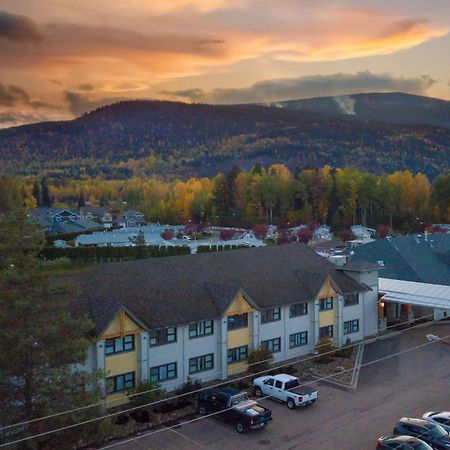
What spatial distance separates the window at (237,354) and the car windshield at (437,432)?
41.1 ft

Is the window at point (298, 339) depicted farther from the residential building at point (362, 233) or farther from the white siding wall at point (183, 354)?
the residential building at point (362, 233)

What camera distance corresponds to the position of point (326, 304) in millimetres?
37688

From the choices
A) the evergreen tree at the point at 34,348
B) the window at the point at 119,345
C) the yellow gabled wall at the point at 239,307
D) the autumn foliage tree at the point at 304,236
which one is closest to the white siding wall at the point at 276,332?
the yellow gabled wall at the point at 239,307

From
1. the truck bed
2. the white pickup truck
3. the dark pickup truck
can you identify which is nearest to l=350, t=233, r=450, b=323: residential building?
the truck bed

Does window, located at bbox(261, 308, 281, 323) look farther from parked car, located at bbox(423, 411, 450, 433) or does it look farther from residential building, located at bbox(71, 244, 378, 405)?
parked car, located at bbox(423, 411, 450, 433)

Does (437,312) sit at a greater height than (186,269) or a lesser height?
lesser

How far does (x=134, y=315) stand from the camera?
93.7 feet

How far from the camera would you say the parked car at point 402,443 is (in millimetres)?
21562

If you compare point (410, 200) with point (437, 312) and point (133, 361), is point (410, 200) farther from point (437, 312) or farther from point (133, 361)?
point (133, 361)

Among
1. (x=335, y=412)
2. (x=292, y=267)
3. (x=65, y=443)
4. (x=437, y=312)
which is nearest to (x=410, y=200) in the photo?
(x=437, y=312)

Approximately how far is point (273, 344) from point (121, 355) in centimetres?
1032

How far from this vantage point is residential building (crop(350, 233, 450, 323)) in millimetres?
42281

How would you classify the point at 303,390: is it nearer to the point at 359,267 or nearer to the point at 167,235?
the point at 359,267

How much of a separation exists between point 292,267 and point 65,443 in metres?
22.5
